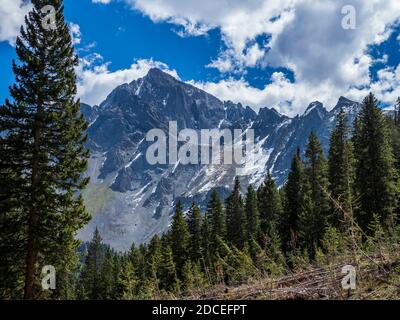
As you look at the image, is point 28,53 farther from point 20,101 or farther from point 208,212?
point 208,212

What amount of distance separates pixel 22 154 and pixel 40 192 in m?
2.04

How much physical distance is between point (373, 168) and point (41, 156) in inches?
1185

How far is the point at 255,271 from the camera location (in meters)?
5.20

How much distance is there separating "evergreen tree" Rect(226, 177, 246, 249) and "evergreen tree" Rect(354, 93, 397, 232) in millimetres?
19495

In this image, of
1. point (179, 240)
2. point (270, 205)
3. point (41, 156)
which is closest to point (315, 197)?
point (270, 205)

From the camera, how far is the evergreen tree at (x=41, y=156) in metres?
17.8

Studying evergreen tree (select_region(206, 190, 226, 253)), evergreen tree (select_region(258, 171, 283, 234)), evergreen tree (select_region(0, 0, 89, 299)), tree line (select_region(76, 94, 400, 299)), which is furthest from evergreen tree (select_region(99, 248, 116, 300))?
evergreen tree (select_region(0, 0, 89, 299))

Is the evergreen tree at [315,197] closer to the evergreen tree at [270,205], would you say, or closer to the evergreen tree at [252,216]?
the evergreen tree at [270,205]

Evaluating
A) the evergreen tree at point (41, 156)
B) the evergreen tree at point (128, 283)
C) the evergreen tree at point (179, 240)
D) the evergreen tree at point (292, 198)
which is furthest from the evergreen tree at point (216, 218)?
the evergreen tree at point (128, 283)

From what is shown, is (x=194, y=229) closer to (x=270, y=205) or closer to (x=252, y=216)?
(x=252, y=216)

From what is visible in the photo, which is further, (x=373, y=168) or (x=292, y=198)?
(x=292, y=198)

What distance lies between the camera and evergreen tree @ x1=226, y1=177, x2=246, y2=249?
180ft

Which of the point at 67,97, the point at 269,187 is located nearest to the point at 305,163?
the point at 269,187

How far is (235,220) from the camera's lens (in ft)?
184
